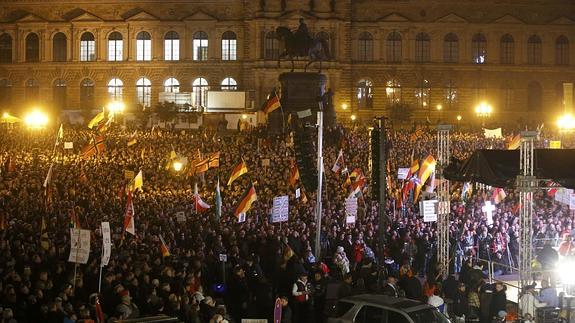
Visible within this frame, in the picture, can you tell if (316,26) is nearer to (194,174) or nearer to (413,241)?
(194,174)

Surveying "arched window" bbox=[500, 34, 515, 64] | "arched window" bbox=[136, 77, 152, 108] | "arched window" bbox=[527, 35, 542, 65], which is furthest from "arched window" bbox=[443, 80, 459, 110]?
"arched window" bbox=[136, 77, 152, 108]

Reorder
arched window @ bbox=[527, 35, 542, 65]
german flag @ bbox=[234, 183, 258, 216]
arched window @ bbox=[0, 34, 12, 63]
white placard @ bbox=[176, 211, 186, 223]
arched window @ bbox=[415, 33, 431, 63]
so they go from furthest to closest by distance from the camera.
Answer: arched window @ bbox=[0, 34, 12, 63]
arched window @ bbox=[527, 35, 542, 65]
arched window @ bbox=[415, 33, 431, 63]
white placard @ bbox=[176, 211, 186, 223]
german flag @ bbox=[234, 183, 258, 216]

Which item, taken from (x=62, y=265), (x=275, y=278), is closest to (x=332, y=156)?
(x=275, y=278)

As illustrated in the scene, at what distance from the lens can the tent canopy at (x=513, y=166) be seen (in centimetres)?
1617

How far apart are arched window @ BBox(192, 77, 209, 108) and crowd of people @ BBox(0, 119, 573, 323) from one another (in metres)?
30.5

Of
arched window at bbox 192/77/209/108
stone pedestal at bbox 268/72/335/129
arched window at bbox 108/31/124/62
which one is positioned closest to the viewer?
stone pedestal at bbox 268/72/335/129

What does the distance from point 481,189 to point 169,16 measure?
47373 mm

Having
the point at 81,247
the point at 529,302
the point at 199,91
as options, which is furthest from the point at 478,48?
the point at 81,247

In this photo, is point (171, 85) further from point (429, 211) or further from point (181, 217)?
point (429, 211)

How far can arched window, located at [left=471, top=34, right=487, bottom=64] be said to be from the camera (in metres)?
73.0

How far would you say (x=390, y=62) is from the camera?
7200cm

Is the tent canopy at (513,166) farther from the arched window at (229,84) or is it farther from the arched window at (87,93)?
the arched window at (87,93)

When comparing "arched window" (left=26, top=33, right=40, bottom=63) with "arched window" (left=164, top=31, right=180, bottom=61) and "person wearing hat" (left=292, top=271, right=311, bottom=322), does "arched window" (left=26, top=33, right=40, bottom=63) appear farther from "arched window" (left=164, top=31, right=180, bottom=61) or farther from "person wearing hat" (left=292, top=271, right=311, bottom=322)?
"person wearing hat" (left=292, top=271, right=311, bottom=322)

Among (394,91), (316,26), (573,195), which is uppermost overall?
(316,26)
